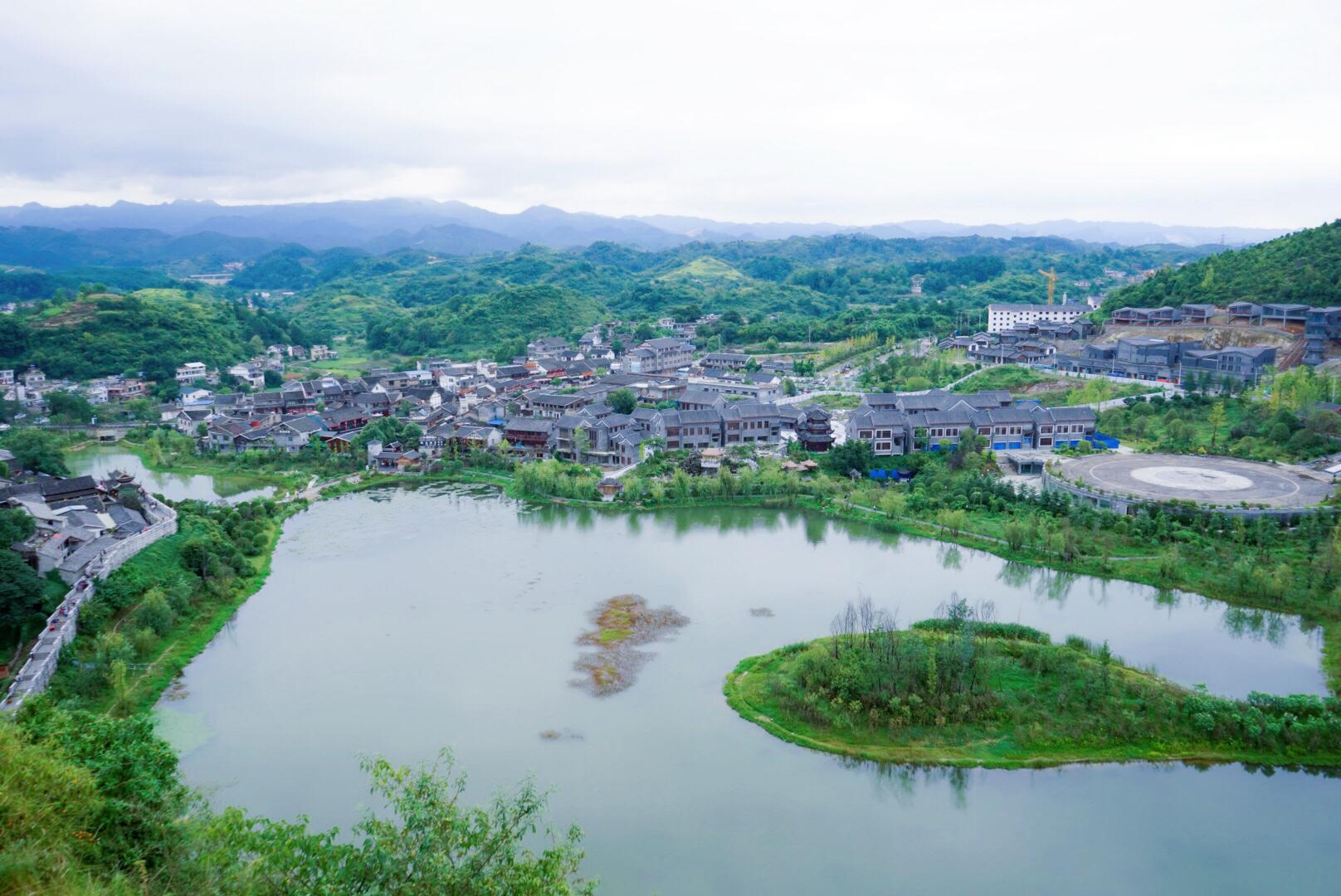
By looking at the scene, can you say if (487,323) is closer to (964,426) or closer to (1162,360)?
(964,426)

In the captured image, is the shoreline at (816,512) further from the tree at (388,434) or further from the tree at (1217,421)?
the tree at (1217,421)

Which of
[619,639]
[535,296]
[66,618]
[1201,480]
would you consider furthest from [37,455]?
[535,296]

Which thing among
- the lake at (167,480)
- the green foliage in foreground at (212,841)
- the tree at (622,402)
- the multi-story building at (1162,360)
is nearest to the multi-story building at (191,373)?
the lake at (167,480)

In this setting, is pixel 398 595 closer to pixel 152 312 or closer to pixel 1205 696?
pixel 1205 696

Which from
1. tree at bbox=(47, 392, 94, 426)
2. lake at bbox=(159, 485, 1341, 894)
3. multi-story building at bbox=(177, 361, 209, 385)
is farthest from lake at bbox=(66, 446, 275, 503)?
multi-story building at bbox=(177, 361, 209, 385)

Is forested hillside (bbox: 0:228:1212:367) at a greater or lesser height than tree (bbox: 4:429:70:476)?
greater

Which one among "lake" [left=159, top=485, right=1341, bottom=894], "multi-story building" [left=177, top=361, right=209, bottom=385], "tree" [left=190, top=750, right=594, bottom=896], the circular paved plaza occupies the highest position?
"multi-story building" [left=177, top=361, right=209, bottom=385]

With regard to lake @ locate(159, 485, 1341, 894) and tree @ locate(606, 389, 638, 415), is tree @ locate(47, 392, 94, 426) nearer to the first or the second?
lake @ locate(159, 485, 1341, 894)
